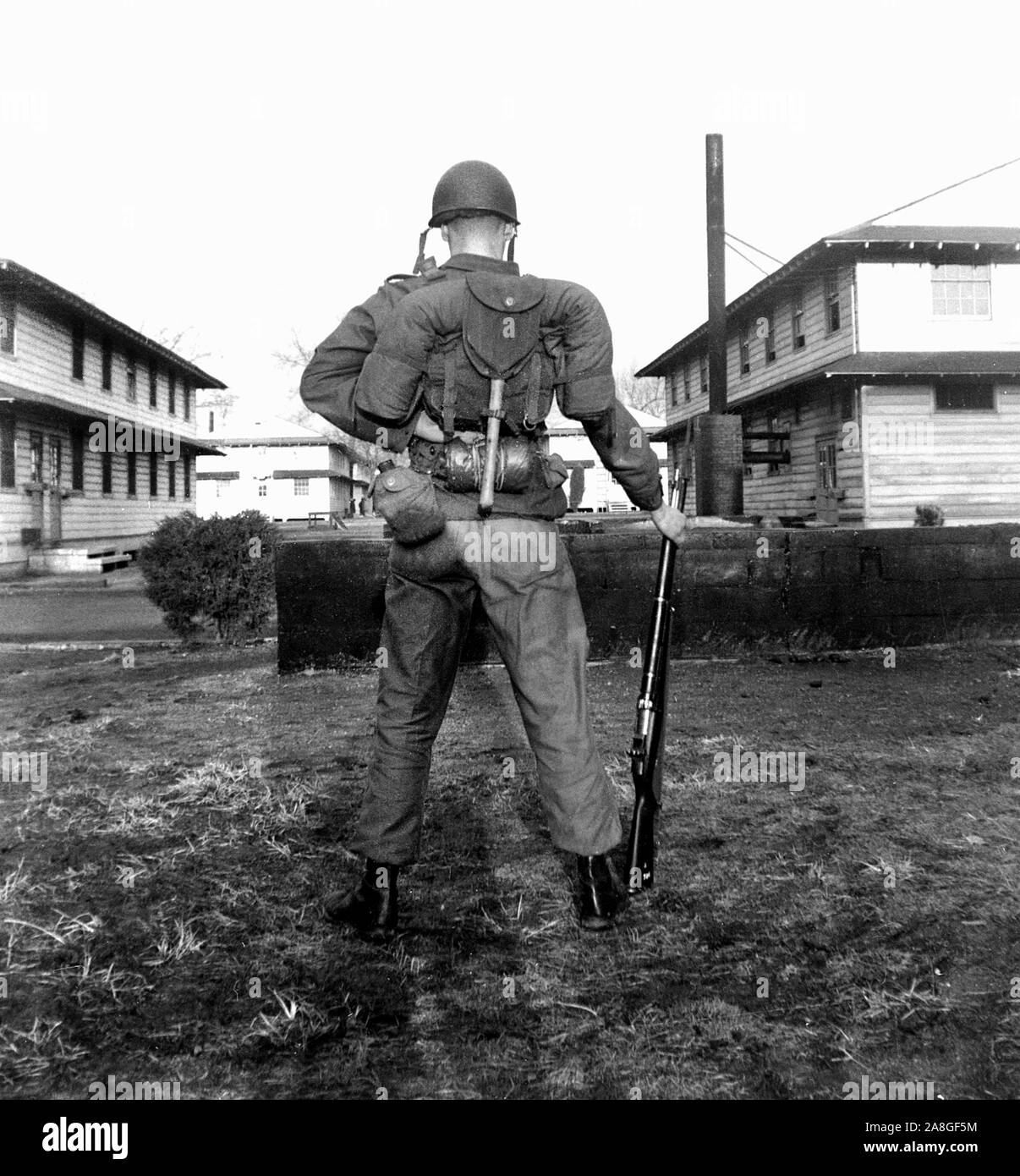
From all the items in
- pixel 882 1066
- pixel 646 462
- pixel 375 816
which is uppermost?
pixel 646 462

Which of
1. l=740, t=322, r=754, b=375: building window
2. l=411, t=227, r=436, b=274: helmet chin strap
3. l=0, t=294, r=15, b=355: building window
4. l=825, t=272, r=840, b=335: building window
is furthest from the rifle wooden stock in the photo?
Result: l=740, t=322, r=754, b=375: building window

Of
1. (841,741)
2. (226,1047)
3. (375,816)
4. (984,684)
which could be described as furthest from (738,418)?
(226,1047)

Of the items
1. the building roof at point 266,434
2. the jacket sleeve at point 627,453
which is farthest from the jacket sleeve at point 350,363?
the building roof at point 266,434

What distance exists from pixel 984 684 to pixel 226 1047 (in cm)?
581

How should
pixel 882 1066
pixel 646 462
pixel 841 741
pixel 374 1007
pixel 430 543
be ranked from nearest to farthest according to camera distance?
pixel 882 1066 < pixel 374 1007 < pixel 430 543 < pixel 646 462 < pixel 841 741

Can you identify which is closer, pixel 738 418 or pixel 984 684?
pixel 984 684

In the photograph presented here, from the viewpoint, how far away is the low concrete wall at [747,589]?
280 inches

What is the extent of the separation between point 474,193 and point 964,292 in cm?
2400

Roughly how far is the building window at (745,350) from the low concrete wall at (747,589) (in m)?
23.9

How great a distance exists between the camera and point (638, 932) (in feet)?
9.02

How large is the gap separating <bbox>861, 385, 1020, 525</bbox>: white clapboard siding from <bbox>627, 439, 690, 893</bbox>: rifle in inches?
813

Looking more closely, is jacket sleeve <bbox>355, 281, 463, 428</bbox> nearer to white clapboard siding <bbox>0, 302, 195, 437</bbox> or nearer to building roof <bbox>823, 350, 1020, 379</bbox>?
building roof <bbox>823, 350, 1020, 379</bbox>

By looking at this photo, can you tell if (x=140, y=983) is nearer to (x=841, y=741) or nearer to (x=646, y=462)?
(x=646, y=462)

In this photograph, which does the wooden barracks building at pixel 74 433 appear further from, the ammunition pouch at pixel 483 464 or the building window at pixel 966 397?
the building window at pixel 966 397
